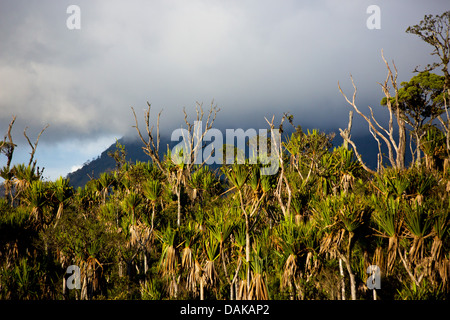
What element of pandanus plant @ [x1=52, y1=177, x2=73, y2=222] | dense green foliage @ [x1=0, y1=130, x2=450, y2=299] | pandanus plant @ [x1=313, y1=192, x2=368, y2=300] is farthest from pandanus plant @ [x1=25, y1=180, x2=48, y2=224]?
pandanus plant @ [x1=313, y1=192, x2=368, y2=300]

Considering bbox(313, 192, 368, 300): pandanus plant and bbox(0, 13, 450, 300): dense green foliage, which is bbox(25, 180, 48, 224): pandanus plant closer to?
bbox(0, 13, 450, 300): dense green foliage

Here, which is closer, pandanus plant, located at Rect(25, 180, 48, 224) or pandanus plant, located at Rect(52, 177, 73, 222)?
pandanus plant, located at Rect(25, 180, 48, 224)

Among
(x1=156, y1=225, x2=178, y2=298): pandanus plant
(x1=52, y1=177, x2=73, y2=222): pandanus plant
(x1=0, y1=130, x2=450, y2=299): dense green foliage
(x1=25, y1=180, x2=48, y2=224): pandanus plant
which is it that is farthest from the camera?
(x1=52, y1=177, x2=73, y2=222): pandanus plant

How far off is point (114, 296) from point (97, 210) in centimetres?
882

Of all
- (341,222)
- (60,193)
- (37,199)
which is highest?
(60,193)

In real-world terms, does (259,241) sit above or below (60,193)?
below

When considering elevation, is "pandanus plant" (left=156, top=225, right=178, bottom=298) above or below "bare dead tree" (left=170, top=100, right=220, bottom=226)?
below

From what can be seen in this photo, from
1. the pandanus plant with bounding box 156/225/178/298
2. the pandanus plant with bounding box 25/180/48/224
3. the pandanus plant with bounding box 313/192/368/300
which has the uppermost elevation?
the pandanus plant with bounding box 25/180/48/224

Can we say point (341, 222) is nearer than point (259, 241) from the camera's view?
Yes

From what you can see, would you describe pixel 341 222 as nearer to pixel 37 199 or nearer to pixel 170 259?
pixel 170 259

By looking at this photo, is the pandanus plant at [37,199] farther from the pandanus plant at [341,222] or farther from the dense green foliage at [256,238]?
the pandanus plant at [341,222]

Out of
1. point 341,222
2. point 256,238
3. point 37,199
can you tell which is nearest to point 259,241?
point 256,238

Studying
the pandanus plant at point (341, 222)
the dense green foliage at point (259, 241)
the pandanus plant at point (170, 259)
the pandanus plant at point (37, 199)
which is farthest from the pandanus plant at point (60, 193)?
the pandanus plant at point (341, 222)
